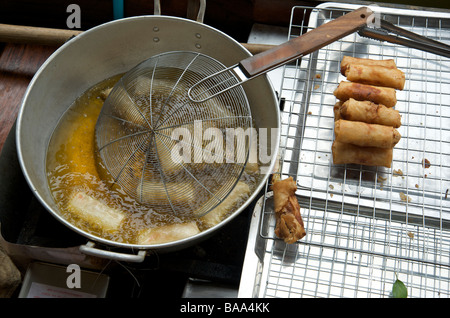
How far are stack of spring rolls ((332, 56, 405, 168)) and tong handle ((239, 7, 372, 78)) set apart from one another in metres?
0.10

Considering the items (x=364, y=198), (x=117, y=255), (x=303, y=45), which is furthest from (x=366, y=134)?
(x=117, y=255)

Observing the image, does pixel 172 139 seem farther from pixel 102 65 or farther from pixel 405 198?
pixel 405 198

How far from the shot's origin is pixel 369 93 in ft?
3.55

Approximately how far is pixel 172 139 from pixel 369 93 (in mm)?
535

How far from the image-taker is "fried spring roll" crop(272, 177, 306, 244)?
99 cm

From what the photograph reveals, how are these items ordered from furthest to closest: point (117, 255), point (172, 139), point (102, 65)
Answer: point (102, 65) < point (172, 139) < point (117, 255)

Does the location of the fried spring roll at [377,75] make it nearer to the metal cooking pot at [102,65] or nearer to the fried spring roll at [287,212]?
the metal cooking pot at [102,65]

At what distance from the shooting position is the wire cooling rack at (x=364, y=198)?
100 cm

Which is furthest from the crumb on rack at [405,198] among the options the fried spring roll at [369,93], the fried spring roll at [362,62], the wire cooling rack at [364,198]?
the fried spring roll at [362,62]

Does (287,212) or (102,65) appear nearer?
(287,212)

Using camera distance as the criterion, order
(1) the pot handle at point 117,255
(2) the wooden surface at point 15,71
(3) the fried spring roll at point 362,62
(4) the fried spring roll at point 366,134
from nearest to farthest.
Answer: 1. (1) the pot handle at point 117,255
2. (4) the fried spring roll at point 366,134
3. (3) the fried spring roll at point 362,62
4. (2) the wooden surface at point 15,71
